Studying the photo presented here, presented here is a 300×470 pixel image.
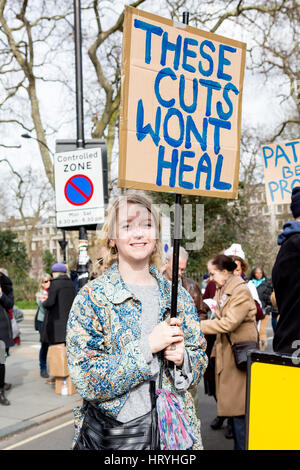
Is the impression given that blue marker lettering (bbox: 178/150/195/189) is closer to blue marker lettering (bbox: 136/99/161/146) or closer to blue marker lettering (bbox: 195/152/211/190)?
blue marker lettering (bbox: 195/152/211/190)

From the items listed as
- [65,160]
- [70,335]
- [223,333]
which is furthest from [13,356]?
[70,335]

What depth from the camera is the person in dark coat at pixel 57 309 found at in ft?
23.6

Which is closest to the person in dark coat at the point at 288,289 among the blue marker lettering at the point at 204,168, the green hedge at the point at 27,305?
the blue marker lettering at the point at 204,168

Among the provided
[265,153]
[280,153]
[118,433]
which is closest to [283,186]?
[280,153]

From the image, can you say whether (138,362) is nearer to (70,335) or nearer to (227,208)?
(70,335)

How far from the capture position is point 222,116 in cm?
253

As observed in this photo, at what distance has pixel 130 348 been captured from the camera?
78.2 inches

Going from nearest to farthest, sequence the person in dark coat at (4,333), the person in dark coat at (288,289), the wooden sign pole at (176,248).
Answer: the wooden sign pole at (176,248)
the person in dark coat at (288,289)
the person in dark coat at (4,333)

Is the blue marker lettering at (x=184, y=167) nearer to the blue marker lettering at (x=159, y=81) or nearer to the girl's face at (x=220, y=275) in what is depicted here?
the blue marker lettering at (x=159, y=81)

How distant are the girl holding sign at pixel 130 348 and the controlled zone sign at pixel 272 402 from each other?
28 cm

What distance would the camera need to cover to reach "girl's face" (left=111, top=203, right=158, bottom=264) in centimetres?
220

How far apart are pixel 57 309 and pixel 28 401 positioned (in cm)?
135

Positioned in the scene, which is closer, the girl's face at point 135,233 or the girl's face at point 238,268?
the girl's face at point 135,233

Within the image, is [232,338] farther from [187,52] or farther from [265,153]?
[187,52]
